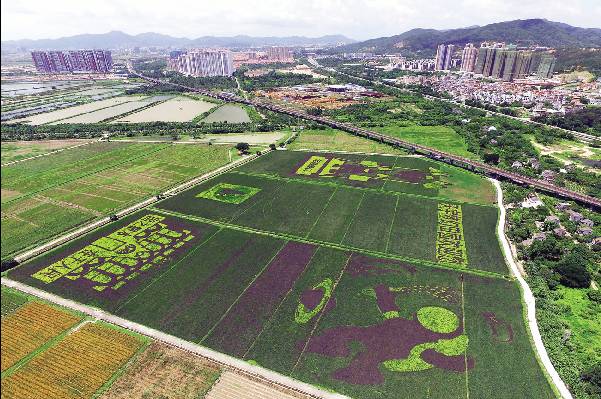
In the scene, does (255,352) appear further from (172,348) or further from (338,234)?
(338,234)

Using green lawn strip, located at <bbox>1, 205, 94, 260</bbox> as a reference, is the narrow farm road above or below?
below

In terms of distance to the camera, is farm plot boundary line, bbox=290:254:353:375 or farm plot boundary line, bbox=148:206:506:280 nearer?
farm plot boundary line, bbox=290:254:353:375

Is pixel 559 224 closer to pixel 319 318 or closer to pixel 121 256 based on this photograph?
pixel 319 318

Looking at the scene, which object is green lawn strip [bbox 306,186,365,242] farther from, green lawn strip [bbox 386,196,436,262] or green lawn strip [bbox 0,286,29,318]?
green lawn strip [bbox 0,286,29,318]

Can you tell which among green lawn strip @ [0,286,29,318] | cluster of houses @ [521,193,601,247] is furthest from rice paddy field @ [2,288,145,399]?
cluster of houses @ [521,193,601,247]

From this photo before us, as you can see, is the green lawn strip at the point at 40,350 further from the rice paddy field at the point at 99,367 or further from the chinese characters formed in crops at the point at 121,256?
the chinese characters formed in crops at the point at 121,256

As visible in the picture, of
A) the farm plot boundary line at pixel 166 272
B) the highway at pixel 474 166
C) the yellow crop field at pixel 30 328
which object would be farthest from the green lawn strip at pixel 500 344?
the yellow crop field at pixel 30 328
